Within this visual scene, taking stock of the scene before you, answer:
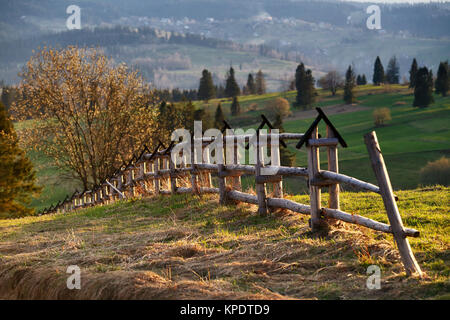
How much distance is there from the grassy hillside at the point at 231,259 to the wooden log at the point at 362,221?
269mm

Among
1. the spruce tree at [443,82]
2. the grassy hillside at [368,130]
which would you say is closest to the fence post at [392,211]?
the grassy hillside at [368,130]

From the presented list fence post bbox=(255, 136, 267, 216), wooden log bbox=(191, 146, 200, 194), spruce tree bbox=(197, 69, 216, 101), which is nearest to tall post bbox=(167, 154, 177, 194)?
wooden log bbox=(191, 146, 200, 194)

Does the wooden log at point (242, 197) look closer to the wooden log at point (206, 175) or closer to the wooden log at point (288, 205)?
the wooden log at point (288, 205)

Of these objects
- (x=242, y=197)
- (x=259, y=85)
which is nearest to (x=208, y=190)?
(x=242, y=197)

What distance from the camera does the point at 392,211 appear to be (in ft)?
19.3

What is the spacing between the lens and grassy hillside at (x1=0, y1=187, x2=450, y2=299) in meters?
5.56

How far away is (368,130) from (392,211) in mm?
82580

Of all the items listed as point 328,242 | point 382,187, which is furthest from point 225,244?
point 382,187

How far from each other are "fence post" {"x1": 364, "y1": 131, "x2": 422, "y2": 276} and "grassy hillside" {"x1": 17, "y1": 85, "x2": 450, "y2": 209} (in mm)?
24897

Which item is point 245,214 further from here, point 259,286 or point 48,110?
point 48,110

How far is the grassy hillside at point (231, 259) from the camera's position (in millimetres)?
5562
